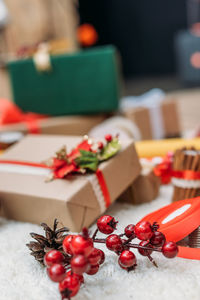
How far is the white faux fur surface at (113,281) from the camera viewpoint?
2.32ft

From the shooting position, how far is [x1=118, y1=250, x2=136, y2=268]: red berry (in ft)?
2.38

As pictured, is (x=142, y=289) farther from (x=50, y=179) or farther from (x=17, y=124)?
Answer: (x=17, y=124)

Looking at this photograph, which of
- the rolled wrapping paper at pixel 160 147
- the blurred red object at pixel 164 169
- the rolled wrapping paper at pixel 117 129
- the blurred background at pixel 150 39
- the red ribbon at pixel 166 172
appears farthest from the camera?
the blurred background at pixel 150 39

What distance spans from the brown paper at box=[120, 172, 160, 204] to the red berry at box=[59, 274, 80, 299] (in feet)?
1.57

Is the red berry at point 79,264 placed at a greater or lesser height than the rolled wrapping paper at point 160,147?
greater

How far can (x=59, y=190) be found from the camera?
0.93m

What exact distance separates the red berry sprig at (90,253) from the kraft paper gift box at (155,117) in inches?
44.9

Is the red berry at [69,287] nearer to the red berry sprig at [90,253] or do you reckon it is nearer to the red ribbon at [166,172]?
the red berry sprig at [90,253]

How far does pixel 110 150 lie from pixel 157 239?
0.33 metres

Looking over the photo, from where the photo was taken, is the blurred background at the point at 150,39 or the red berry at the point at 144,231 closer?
the red berry at the point at 144,231

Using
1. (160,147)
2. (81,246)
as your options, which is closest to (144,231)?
(81,246)

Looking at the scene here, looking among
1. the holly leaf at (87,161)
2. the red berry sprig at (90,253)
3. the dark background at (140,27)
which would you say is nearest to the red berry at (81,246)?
the red berry sprig at (90,253)

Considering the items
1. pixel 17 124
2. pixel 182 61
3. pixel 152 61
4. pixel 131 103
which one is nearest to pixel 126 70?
pixel 152 61

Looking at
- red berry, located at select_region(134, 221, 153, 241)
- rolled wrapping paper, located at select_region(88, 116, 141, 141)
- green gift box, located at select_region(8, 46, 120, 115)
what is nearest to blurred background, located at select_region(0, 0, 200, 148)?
green gift box, located at select_region(8, 46, 120, 115)
